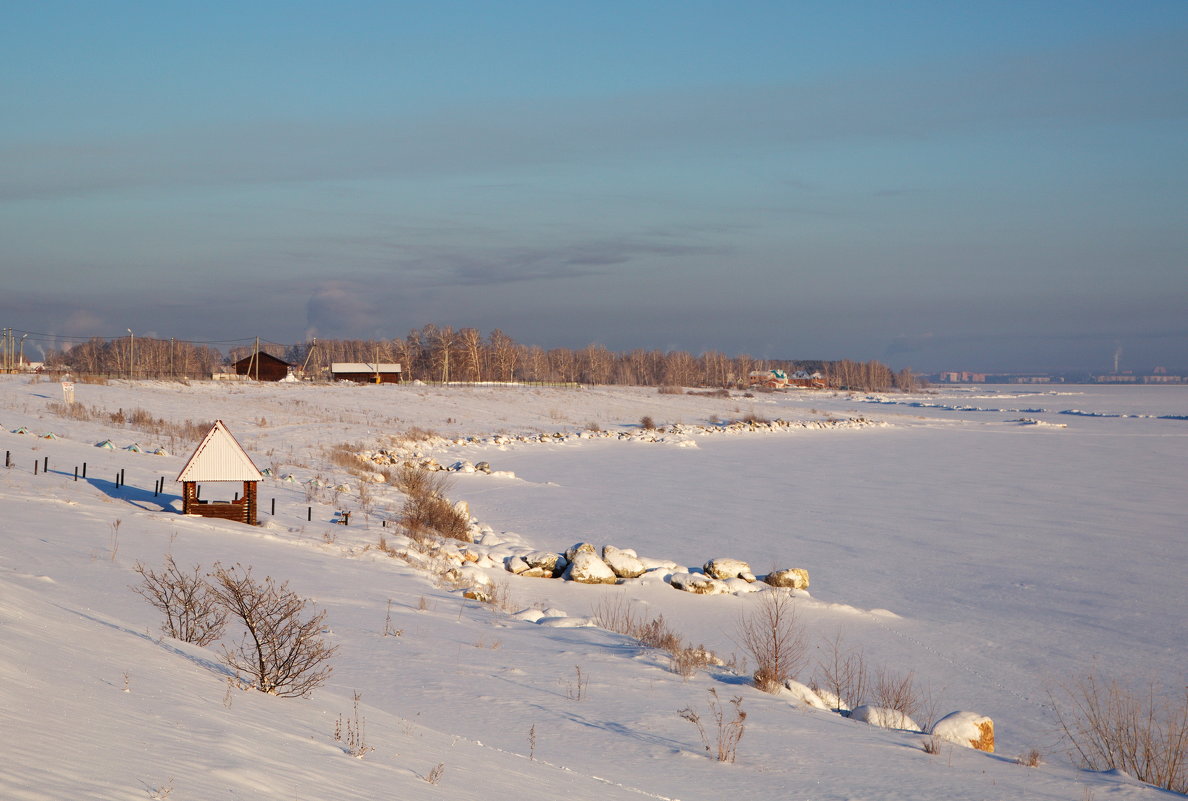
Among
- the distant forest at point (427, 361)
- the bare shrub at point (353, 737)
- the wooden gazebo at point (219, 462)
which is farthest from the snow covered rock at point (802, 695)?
the distant forest at point (427, 361)

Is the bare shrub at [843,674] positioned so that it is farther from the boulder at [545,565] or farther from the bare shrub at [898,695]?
the boulder at [545,565]

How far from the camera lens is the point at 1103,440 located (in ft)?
195

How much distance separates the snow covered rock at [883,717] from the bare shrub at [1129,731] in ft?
4.69

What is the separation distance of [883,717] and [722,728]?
1924 millimetres

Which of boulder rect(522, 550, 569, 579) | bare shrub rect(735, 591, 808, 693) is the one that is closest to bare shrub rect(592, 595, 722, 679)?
bare shrub rect(735, 591, 808, 693)

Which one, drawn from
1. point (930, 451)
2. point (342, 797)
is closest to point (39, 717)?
point (342, 797)

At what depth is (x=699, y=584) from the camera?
597 inches

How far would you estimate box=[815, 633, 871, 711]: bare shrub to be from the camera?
9.97m

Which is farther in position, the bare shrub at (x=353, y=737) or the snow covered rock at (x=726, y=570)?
Result: the snow covered rock at (x=726, y=570)

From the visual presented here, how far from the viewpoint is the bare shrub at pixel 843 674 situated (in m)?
9.97

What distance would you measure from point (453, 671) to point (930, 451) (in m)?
44.8

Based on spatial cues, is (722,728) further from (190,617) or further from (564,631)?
(190,617)

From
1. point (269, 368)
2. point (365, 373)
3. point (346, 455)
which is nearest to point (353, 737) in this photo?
point (346, 455)

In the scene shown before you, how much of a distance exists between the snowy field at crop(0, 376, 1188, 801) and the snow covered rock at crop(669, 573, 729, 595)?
0.36 m
